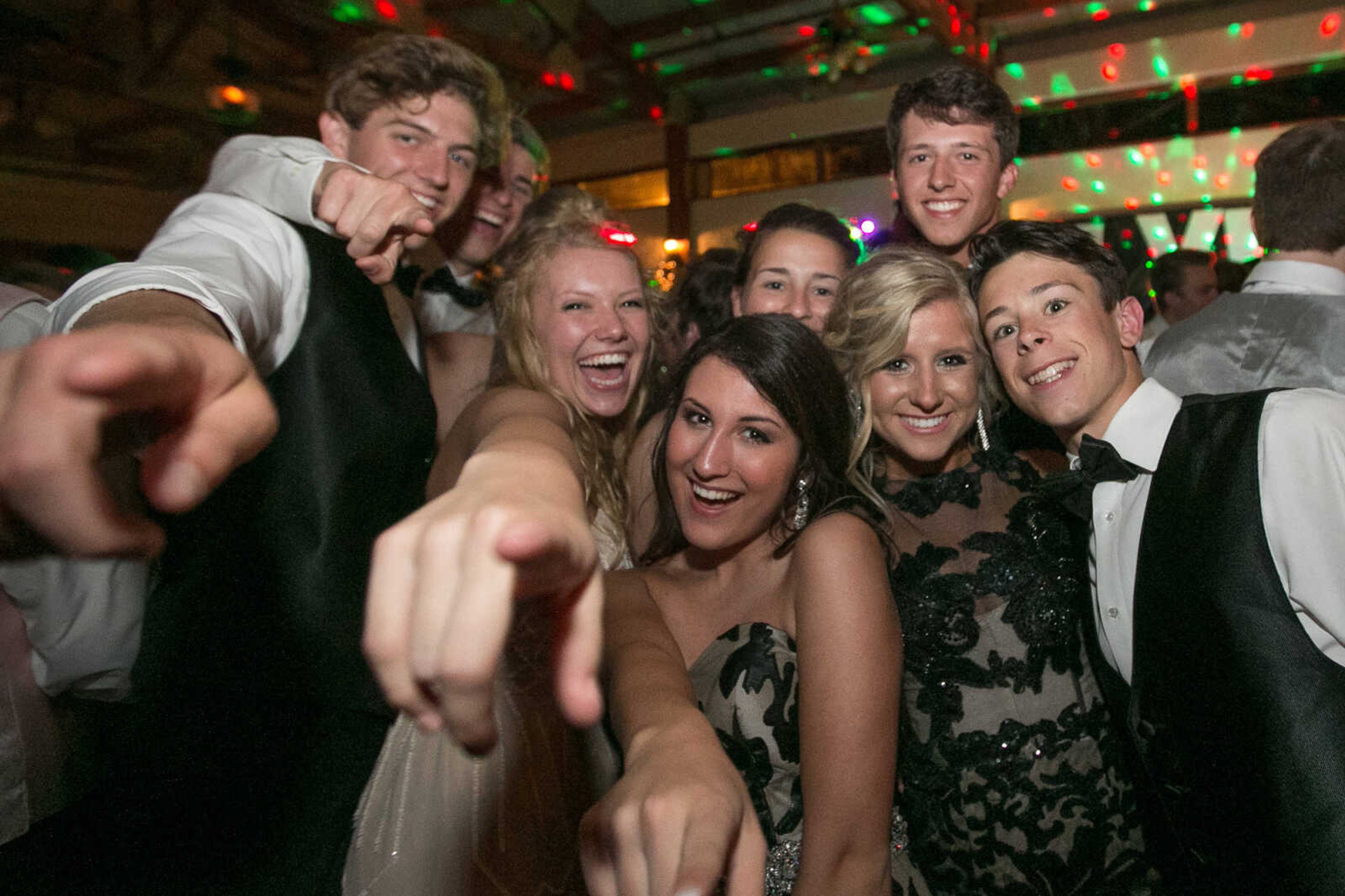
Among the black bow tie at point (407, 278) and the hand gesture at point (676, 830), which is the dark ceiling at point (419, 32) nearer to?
the black bow tie at point (407, 278)

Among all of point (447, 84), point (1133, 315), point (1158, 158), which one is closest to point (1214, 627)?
point (1133, 315)

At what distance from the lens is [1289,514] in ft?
3.91

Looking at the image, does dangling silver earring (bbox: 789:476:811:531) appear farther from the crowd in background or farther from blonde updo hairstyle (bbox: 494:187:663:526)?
blonde updo hairstyle (bbox: 494:187:663:526)

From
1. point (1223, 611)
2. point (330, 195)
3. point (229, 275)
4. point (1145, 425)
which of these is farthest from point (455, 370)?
point (1223, 611)

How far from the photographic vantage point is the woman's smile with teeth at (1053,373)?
150 cm

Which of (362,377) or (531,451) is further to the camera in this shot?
(362,377)

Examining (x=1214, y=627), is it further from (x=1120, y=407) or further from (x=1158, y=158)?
(x=1158, y=158)

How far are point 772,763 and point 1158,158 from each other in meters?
7.39

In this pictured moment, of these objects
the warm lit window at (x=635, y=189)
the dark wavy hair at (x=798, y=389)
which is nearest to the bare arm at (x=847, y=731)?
the dark wavy hair at (x=798, y=389)

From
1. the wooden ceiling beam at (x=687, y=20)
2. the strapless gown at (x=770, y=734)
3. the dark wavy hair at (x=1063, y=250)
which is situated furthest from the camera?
the wooden ceiling beam at (x=687, y=20)

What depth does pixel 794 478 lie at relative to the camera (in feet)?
5.14

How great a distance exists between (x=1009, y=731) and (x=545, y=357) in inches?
53.0

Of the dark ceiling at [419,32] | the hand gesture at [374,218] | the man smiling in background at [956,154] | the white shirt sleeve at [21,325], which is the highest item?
the dark ceiling at [419,32]

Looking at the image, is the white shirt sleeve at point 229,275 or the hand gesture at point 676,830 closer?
the hand gesture at point 676,830
